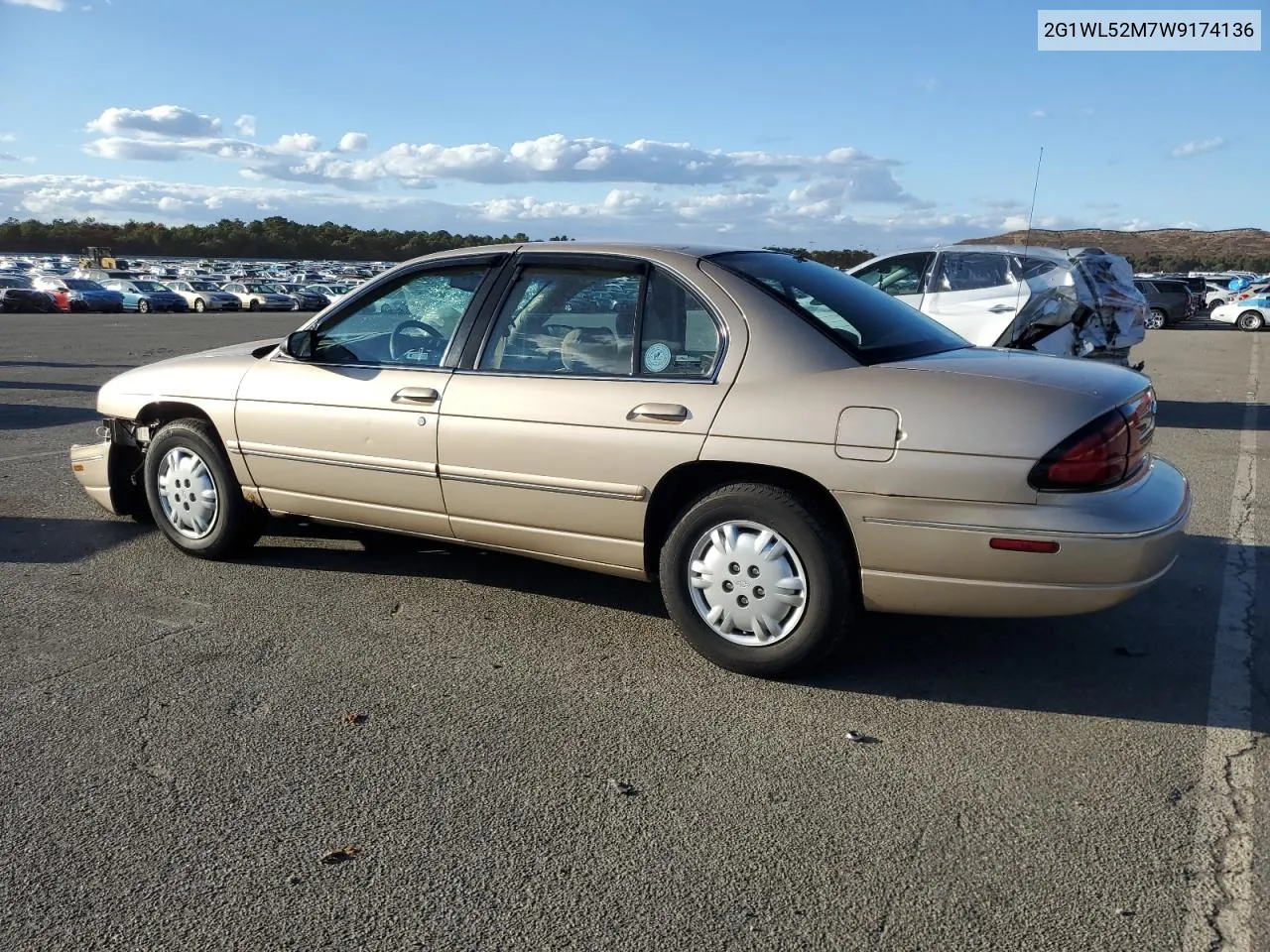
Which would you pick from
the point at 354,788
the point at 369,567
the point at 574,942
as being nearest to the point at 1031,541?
the point at 574,942

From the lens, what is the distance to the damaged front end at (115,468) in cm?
595

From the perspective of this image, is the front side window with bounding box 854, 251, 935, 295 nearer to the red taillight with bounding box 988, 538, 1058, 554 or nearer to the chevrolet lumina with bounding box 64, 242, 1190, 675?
the chevrolet lumina with bounding box 64, 242, 1190, 675

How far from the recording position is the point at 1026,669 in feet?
13.7

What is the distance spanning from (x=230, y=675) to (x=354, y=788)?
1.11 meters

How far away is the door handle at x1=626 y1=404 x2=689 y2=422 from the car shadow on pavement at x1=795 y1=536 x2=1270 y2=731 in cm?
109

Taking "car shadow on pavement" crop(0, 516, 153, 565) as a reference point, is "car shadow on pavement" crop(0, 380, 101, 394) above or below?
above

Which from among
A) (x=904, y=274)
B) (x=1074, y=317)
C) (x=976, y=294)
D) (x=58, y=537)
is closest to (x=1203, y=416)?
(x=1074, y=317)

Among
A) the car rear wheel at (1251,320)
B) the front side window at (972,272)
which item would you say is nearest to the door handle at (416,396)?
the front side window at (972,272)

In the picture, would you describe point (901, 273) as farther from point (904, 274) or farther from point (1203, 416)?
point (1203, 416)

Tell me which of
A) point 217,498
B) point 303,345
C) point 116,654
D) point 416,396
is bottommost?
point 116,654

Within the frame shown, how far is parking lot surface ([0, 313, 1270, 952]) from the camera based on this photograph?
2.59 metres

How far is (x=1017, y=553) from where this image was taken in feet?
11.7

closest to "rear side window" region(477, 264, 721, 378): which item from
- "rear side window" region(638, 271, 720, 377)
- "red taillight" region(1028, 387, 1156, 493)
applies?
"rear side window" region(638, 271, 720, 377)

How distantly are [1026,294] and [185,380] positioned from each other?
825 cm
